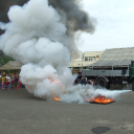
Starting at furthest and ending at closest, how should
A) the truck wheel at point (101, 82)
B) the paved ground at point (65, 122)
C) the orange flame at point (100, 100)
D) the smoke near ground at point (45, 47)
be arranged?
the truck wheel at point (101, 82), the smoke near ground at point (45, 47), the orange flame at point (100, 100), the paved ground at point (65, 122)

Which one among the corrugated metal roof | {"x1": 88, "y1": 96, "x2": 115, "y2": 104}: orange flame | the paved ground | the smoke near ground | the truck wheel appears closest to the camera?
the paved ground

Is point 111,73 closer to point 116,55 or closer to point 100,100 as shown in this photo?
point 116,55

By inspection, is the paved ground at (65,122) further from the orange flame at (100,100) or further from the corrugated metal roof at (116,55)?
the corrugated metal roof at (116,55)

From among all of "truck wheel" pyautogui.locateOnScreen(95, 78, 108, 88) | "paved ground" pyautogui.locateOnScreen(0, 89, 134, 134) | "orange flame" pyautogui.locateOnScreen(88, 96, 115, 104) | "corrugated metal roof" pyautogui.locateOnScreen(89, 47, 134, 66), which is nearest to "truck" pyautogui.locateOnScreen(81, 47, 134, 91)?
"truck wheel" pyautogui.locateOnScreen(95, 78, 108, 88)

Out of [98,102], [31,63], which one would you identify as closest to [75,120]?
[98,102]

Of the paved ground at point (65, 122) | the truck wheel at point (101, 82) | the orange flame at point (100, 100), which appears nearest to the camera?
the paved ground at point (65, 122)

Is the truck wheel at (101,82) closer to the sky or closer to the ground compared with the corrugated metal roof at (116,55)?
closer to the ground

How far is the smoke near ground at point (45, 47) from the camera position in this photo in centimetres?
919

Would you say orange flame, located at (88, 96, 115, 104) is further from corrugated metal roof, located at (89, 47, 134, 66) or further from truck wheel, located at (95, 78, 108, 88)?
corrugated metal roof, located at (89, 47, 134, 66)

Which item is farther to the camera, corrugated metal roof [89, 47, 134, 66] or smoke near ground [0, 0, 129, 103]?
corrugated metal roof [89, 47, 134, 66]

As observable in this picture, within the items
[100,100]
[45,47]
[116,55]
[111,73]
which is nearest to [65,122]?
[100,100]

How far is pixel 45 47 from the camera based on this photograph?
30.8ft

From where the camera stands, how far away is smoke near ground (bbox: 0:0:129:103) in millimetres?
9188

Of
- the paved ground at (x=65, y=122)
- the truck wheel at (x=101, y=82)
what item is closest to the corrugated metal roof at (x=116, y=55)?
the truck wheel at (x=101, y=82)
